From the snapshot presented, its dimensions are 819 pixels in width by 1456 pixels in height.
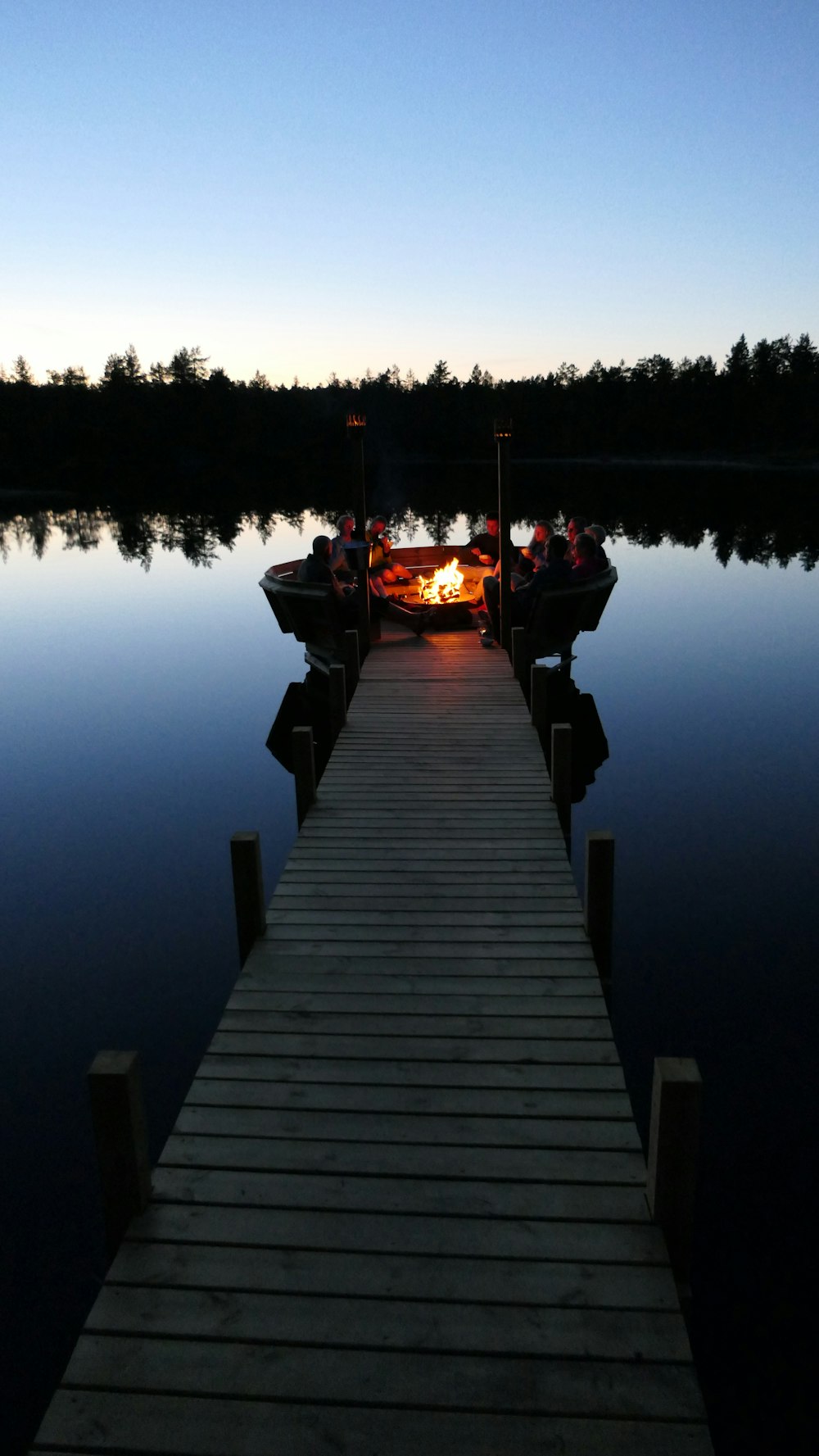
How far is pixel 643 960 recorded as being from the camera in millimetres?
8227

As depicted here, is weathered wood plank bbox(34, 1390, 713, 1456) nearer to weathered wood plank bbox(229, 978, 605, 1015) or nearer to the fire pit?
weathered wood plank bbox(229, 978, 605, 1015)

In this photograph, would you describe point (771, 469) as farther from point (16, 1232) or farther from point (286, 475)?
point (16, 1232)

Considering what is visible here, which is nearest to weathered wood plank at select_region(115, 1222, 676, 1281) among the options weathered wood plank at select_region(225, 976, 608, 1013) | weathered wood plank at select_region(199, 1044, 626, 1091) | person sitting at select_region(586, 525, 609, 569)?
weathered wood plank at select_region(199, 1044, 626, 1091)

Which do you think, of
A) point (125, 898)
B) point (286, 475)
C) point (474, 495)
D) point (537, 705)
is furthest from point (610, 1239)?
point (286, 475)

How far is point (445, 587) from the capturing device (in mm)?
15734

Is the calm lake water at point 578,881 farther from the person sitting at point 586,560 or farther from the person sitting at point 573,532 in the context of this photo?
the person sitting at point 573,532

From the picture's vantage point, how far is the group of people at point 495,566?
12758 millimetres

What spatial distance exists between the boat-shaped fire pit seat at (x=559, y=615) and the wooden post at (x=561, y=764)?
201 inches

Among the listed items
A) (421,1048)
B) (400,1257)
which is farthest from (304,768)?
(400,1257)

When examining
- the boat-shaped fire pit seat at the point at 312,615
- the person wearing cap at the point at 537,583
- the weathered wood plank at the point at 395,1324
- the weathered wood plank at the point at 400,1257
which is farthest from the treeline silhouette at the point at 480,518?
the weathered wood plank at the point at 395,1324

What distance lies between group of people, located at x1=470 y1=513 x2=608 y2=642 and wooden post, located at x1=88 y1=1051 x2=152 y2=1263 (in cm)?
1018

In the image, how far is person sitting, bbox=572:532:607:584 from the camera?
43.0 feet

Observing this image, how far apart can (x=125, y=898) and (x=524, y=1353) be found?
25.2 feet

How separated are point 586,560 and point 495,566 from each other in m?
2.54
